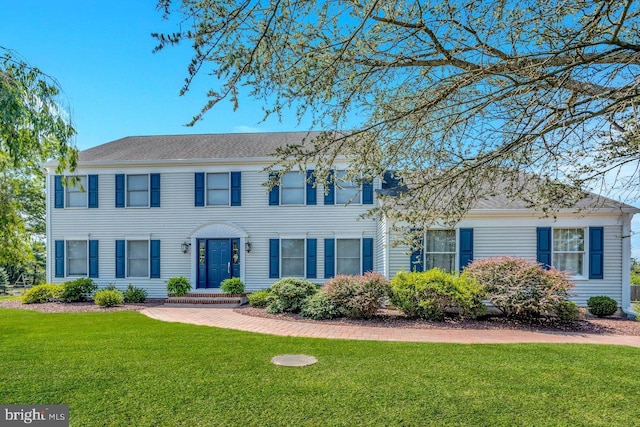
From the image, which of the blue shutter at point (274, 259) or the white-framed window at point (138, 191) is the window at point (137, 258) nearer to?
the white-framed window at point (138, 191)

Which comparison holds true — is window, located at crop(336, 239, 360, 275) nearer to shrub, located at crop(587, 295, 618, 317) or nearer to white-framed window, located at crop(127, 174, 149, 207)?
shrub, located at crop(587, 295, 618, 317)

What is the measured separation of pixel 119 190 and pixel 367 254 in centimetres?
976

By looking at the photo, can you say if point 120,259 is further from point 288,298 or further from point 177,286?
point 288,298

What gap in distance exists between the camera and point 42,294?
45.8 ft

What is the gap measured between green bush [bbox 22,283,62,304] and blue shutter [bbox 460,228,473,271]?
14.0m

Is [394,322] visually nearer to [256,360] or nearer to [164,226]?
[256,360]

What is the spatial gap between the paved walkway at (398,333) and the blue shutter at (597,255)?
11.4ft

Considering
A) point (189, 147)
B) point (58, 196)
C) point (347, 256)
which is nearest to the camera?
point (347, 256)

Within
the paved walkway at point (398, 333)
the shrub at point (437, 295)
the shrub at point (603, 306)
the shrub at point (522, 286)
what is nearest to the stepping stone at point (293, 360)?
the paved walkway at point (398, 333)

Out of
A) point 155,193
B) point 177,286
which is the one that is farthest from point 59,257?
point 177,286

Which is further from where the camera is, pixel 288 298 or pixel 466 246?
pixel 466 246

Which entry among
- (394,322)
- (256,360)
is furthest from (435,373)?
(394,322)

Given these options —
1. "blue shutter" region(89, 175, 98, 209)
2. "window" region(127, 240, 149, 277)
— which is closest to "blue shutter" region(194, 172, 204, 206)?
"window" region(127, 240, 149, 277)

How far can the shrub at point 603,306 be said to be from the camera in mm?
11258
